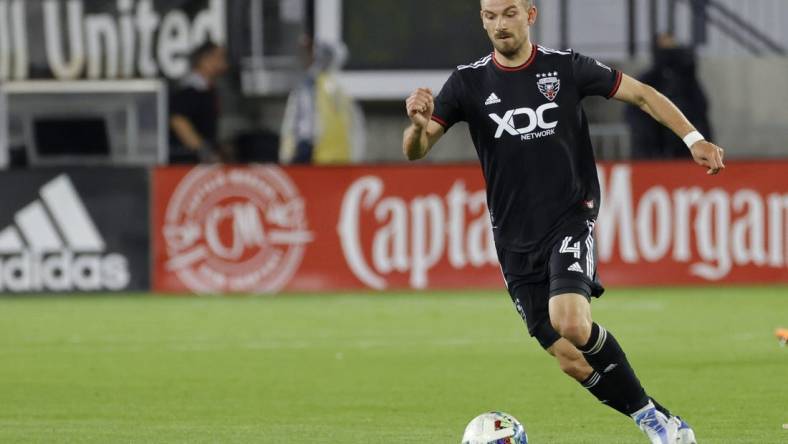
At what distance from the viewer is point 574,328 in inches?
305

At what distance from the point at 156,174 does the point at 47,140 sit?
4.37m

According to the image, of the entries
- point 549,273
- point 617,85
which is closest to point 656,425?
point 549,273

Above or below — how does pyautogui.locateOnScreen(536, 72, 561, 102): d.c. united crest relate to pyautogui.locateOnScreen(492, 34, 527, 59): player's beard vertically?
below

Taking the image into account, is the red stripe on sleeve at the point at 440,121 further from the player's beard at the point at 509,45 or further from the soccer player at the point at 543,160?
the player's beard at the point at 509,45

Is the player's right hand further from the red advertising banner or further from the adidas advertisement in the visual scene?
the adidas advertisement

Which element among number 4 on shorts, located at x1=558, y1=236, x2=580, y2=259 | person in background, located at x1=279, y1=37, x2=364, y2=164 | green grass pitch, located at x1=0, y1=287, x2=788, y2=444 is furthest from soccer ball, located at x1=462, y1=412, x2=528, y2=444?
person in background, located at x1=279, y1=37, x2=364, y2=164

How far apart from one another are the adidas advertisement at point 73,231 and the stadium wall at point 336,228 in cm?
1

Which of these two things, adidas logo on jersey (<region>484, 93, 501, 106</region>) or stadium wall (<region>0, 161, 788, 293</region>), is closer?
adidas logo on jersey (<region>484, 93, 501, 106</region>)

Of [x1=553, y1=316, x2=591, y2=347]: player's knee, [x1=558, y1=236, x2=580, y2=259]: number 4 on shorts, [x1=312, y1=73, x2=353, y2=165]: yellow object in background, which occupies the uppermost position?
[x1=558, y1=236, x2=580, y2=259]: number 4 on shorts

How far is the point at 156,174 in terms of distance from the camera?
61.1 ft

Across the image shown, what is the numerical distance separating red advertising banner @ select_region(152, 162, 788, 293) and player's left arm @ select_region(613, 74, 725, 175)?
10.0 metres

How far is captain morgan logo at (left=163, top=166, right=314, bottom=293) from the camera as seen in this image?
18.3 metres

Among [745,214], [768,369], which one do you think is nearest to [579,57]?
[768,369]

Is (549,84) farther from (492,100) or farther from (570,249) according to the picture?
(570,249)
